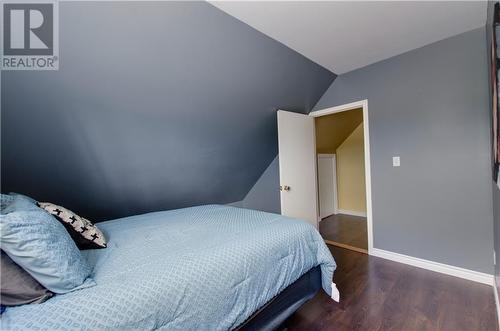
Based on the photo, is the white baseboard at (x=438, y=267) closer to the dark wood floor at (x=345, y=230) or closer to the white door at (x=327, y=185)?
the dark wood floor at (x=345, y=230)

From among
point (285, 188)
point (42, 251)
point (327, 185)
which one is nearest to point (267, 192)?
point (285, 188)

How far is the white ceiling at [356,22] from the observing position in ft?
5.09

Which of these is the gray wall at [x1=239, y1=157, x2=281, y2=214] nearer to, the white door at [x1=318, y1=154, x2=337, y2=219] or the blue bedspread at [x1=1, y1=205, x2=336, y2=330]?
the white door at [x1=318, y1=154, x2=337, y2=219]

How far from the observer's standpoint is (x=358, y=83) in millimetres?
A: 2709

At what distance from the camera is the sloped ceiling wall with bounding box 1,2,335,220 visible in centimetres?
128

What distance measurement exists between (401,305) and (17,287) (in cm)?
238

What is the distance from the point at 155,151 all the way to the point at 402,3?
2.33 m

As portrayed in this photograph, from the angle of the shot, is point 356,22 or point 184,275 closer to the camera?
point 184,275

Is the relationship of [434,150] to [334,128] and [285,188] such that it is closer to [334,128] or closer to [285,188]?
[285,188]

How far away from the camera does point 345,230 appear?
3.59 meters

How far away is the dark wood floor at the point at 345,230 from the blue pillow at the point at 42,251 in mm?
3085

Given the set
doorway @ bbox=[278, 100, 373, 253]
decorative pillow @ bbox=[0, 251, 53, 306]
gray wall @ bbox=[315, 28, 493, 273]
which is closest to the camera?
decorative pillow @ bbox=[0, 251, 53, 306]

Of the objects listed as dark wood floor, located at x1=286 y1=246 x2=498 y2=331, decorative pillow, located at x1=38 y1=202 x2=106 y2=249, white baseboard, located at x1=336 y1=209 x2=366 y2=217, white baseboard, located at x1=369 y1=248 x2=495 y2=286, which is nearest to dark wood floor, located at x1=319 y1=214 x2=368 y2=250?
white baseboard, located at x1=336 y1=209 x2=366 y2=217

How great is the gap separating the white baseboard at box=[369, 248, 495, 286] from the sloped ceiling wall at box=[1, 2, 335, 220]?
7.30 ft
